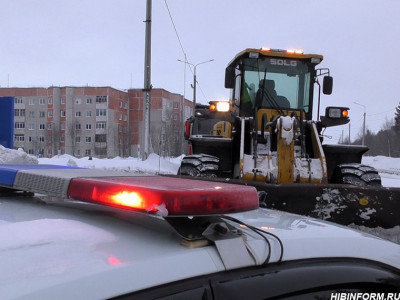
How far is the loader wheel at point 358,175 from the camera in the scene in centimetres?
629

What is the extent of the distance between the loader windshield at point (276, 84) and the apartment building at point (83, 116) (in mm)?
58858

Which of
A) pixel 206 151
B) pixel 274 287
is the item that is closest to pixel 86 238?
pixel 274 287

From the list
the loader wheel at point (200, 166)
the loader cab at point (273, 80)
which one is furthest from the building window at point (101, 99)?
the loader wheel at point (200, 166)

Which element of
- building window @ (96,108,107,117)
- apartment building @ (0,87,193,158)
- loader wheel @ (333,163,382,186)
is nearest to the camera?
loader wheel @ (333,163,382,186)

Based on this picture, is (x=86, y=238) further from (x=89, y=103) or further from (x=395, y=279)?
(x=89, y=103)

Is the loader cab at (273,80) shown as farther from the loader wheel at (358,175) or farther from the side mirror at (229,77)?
the loader wheel at (358,175)

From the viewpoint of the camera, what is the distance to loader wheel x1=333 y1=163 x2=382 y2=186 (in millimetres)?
6288

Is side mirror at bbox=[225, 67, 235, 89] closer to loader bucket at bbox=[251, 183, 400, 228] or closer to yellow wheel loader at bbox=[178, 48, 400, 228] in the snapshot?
yellow wheel loader at bbox=[178, 48, 400, 228]

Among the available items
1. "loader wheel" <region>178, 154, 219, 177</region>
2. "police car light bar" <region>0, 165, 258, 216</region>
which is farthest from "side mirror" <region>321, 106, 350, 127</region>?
"police car light bar" <region>0, 165, 258, 216</region>

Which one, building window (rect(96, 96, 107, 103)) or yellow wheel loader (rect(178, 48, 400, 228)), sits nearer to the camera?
yellow wheel loader (rect(178, 48, 400, 228))

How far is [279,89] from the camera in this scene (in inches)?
313

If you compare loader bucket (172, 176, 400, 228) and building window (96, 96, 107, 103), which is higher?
building window (96, 96, 107, 103)

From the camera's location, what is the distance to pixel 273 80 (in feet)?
26.0

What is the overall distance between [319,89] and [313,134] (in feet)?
3.94
